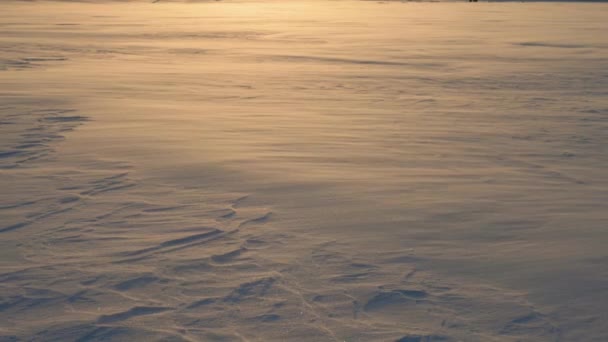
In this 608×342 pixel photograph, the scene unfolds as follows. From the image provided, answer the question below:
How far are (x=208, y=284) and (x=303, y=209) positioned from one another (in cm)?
86

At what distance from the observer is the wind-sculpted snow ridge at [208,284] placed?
6.94 feet

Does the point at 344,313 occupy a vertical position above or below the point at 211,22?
below

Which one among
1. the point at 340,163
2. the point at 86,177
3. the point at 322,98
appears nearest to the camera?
the point at 86,177

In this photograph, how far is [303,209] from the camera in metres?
3.21

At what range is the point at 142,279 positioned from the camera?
2.46 metres

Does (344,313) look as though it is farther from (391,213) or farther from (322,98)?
(322,98)

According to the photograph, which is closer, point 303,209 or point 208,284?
point 208,284

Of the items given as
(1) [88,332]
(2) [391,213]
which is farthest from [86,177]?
(1) [88,332]

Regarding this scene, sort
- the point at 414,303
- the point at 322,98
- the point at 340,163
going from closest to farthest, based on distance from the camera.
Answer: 1. the point at 414,303
2. the point at 340,163
3. the point at 322,98

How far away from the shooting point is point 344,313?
2.22 meters

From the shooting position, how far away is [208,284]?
7.96 ft

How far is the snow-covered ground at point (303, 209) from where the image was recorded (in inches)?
87.2

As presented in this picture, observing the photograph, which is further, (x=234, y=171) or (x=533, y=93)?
(x=533, y=93)

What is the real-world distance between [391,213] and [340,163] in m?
0.89
